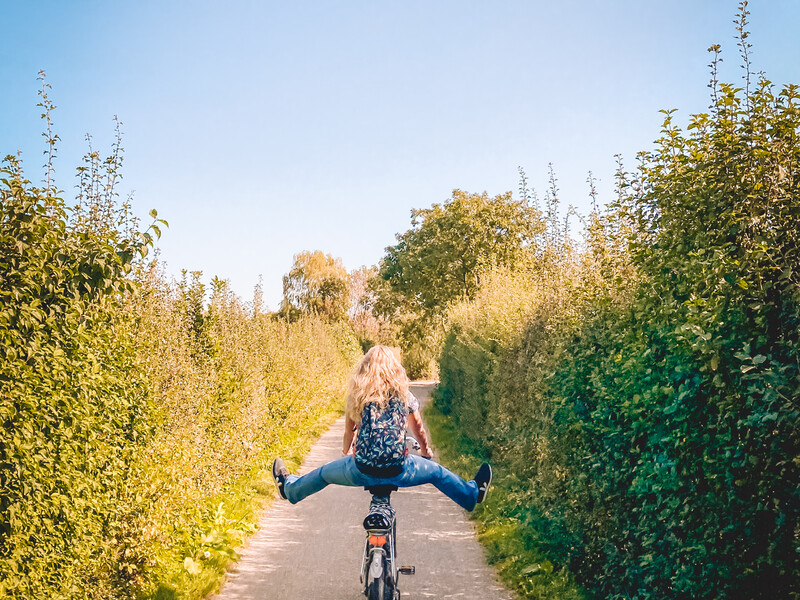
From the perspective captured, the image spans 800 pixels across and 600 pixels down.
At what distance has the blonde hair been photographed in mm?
5282

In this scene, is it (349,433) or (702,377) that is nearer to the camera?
(702,377)

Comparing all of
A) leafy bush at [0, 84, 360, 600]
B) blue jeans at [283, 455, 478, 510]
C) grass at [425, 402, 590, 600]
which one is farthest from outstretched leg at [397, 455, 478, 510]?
leafy bush at [0, 84, 360, 600]

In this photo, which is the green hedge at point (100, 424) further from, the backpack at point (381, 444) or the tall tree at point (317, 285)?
the tall tree at point (317, 285)

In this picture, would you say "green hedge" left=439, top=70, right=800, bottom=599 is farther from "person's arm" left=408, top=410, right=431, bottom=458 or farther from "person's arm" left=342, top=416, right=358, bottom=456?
"person's arm" left=342, top=416, right=358, bottom=456

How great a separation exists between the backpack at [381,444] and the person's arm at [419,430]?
0.73 ft

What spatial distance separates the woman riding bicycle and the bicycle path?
5.67 feet

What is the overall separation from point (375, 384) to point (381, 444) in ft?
1.51

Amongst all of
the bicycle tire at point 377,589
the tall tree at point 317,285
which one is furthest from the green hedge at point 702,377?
the tall tree at point 317,285

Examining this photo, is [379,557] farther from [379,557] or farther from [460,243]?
[460,243]

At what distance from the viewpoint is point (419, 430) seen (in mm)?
5645

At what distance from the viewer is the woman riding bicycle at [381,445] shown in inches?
203

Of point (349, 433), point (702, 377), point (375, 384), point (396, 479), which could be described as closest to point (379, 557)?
point (396, 479)

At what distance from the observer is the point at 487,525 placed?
9422mm

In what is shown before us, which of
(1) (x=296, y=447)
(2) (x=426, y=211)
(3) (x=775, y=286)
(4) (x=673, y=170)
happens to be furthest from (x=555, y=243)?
(2) (x=426, y=211)
